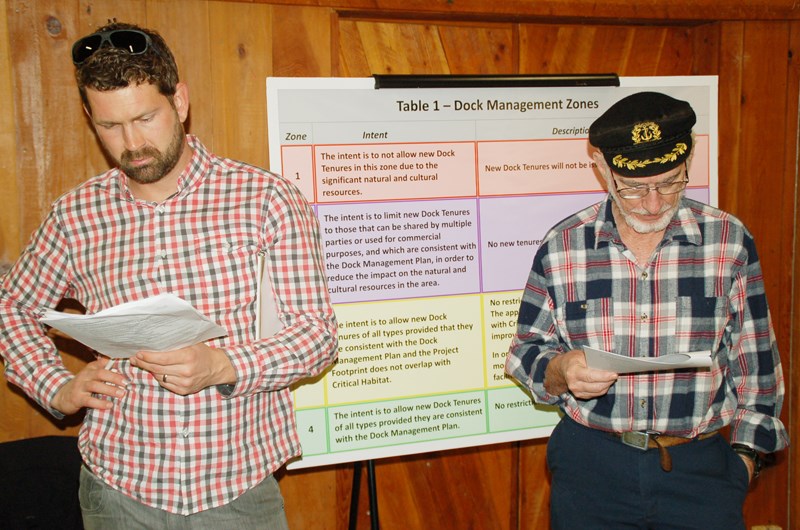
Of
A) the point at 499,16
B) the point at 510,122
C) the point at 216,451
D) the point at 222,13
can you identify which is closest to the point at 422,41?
the point at 499,16

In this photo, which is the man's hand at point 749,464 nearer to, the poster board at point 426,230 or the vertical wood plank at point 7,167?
the poster board at point 426,230

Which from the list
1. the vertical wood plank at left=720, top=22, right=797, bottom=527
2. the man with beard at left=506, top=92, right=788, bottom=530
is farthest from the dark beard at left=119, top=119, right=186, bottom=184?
the vertical wood plank at left=720, top=22, right=797, bottom=527

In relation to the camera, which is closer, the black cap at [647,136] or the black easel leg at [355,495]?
the black cap at [647,136]

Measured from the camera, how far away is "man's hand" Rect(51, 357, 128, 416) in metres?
A: 1.54

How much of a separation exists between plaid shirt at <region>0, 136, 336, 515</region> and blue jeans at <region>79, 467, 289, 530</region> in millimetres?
28

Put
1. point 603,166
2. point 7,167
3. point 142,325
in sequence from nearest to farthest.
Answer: point 142,325, point 603,166, point 7,167

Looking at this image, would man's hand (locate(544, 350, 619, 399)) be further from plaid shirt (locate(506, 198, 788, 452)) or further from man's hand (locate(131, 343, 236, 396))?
man's hand (locate(131, 343, 236, 396))

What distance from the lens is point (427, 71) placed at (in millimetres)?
2305

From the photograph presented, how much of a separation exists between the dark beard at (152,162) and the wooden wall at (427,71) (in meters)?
0.53

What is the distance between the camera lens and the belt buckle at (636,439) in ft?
5.34

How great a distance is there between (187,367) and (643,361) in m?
0.91

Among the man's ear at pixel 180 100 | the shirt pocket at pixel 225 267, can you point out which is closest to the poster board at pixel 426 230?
the man's ear at pixel 180 100

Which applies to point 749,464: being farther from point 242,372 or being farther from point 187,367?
point 187,367

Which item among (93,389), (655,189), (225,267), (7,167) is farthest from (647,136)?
(7,167)
